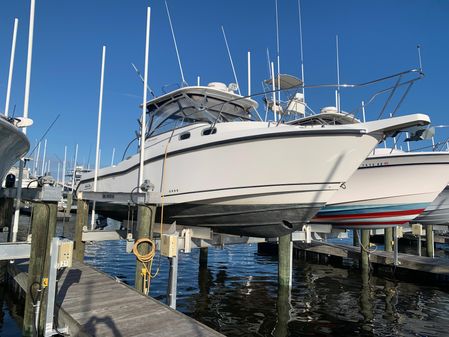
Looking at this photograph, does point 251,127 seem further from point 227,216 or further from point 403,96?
point 403,96

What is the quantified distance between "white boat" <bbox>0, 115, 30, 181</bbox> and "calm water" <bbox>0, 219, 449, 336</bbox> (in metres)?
3.17

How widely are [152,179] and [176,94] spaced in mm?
2075

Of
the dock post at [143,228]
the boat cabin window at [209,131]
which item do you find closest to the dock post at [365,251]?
the boat cabin window at [209,131]

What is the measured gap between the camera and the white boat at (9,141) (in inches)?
167

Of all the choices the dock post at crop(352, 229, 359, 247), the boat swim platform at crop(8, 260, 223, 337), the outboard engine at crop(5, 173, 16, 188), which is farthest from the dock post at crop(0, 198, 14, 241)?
the dock post at crop(352, 229, 359, 247)

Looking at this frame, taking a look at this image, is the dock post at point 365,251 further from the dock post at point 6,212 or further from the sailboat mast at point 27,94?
the dock post at point 6,212

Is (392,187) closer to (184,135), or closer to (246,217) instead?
(246,217)

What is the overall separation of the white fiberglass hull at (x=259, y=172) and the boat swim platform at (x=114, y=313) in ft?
7.01

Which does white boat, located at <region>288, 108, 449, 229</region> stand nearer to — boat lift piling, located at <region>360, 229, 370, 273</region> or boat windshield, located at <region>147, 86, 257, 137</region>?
boat lift piling, located at <region>360, 229, 370, 273</region>

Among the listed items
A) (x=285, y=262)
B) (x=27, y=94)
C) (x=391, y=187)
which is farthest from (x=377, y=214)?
(x=27, y=94)

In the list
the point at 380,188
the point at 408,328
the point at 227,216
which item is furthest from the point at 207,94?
the point at 408,328

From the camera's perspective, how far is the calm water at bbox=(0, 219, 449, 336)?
262 inches

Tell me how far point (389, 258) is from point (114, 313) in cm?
1043

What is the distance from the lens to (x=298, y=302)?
8281mm
